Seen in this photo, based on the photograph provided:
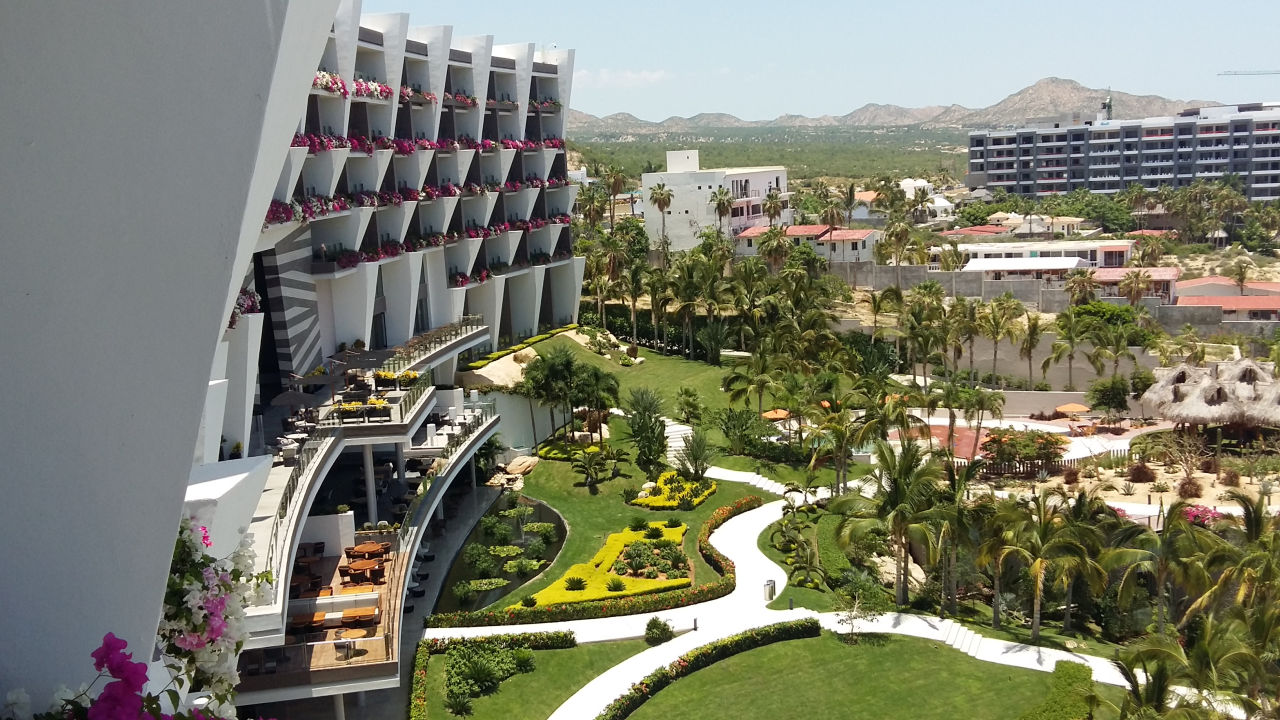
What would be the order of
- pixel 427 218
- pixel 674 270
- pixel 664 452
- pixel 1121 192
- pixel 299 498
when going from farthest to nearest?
pixel 1121 192
pixel 674 270
pixel 427 218
pixel 664 452
pixel 299 498

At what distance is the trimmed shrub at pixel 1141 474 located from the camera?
48544 millimetres

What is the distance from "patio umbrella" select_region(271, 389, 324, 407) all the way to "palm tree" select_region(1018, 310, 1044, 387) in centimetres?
4236

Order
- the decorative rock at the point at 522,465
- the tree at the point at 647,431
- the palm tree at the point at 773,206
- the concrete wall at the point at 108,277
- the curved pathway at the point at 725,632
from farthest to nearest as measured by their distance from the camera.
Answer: the palm tree at the point at 773,206 < the tree at the point at 647,431 < the decorative rock at the point at 522,465 < the curved pathway at the point at 725,632 < the concrete wall at the point at 108,277

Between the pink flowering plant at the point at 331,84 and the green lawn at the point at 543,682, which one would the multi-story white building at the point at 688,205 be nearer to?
the pink flowering plant at the point at 331,84

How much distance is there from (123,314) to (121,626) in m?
2.17

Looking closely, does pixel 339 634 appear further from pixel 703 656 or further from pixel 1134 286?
pixel 1134 286

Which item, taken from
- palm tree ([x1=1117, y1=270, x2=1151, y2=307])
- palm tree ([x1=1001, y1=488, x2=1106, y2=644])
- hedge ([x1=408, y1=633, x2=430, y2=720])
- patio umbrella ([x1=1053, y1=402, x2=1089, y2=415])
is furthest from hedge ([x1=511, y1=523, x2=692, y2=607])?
palm tree ([x1=1117, y1=270, x2=1151, y2=307])

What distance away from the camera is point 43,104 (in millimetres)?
7441

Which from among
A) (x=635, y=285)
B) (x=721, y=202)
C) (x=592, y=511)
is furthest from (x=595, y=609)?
(x=721, y=202)

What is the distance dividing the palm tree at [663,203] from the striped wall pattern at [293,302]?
152ft

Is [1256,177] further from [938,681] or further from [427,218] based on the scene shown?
[938,681]

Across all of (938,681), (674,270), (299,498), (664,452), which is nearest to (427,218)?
(664,452)

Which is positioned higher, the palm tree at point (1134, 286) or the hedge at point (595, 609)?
the palm tree at point (1134, 286)

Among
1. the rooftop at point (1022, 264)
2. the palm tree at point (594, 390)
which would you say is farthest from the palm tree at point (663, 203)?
the palm tree at point (594, 390)
